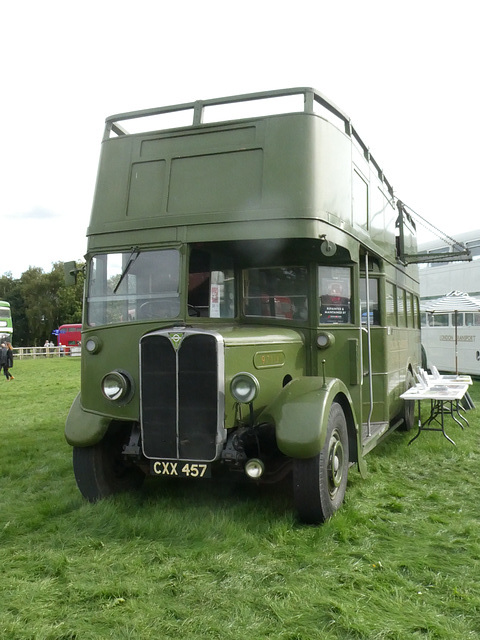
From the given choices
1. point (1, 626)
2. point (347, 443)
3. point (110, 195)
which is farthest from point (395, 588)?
point (110, 195)

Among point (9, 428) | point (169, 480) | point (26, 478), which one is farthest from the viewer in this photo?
point (9, 428)

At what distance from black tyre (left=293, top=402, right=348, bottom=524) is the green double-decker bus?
0.04 ft

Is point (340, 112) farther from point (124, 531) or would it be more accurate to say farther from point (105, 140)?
point (124, 531)

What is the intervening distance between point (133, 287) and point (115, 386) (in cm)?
96

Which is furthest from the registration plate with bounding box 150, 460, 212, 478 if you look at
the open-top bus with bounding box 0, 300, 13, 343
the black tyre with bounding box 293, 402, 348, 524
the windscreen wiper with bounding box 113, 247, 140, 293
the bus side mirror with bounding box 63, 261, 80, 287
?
the open-top bus with bounding box 0, 300, 13, 343

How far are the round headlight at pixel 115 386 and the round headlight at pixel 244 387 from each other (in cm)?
102

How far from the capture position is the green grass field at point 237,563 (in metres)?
3.48

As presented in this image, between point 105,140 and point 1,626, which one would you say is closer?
point 1,626

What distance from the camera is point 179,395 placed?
5004 mm

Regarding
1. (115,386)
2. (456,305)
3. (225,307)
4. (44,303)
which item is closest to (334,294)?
(225,307)

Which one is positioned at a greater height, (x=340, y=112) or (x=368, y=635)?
(x=340, y=112)

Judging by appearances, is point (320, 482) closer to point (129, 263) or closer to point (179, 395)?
point (179, 395)

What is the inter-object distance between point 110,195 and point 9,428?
6.52 m

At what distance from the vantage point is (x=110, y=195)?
6.04 meters
